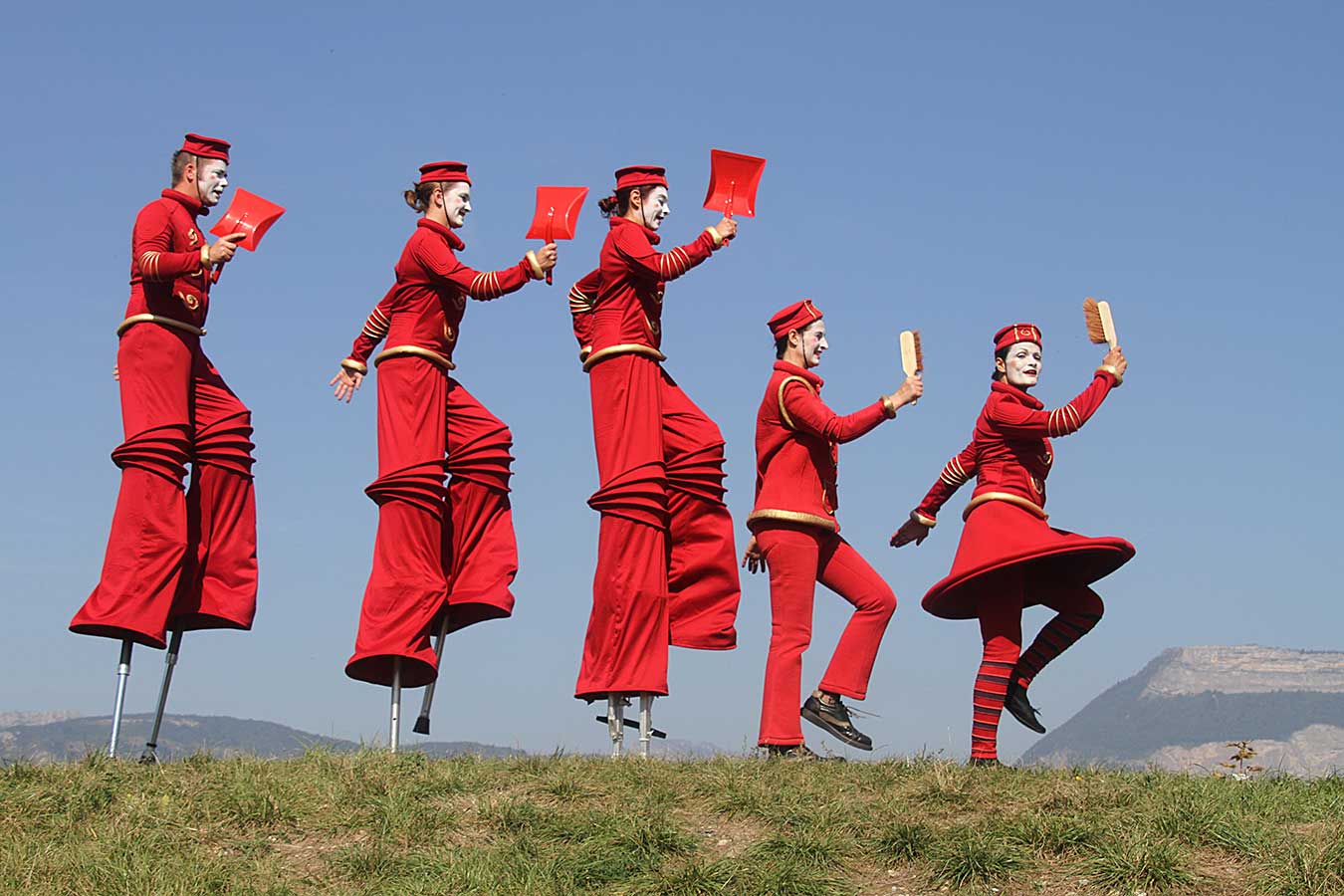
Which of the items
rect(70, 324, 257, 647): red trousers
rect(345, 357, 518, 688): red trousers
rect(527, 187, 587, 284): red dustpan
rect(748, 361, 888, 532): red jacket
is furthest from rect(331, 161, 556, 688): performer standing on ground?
rect(748, 361, 888, 532): red jacket

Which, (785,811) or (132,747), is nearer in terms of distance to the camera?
(785,811)

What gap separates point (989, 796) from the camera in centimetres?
888

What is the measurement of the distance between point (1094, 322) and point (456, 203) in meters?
4.57

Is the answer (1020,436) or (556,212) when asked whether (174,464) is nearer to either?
(556,212)

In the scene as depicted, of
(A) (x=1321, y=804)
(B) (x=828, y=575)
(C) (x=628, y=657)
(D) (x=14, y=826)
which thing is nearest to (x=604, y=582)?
(C) (x=628, y=657)

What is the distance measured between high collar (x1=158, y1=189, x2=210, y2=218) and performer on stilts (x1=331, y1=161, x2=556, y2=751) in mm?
1465

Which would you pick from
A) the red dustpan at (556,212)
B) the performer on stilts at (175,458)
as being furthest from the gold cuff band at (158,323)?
the red dustpan at (556,212)

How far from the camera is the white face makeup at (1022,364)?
1098 centimetres

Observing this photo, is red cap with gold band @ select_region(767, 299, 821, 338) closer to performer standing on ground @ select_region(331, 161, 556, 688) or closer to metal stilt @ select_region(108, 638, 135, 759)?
performer standing on ground @ select_region(331, 161, 556, 688)

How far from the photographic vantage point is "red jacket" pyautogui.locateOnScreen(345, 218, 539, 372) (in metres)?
11.2

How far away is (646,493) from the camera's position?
11.1 meters

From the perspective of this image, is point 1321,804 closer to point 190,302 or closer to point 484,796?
point 484,796

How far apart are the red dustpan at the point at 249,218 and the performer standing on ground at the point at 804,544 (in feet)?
12.6

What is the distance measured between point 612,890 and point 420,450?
165 inches
